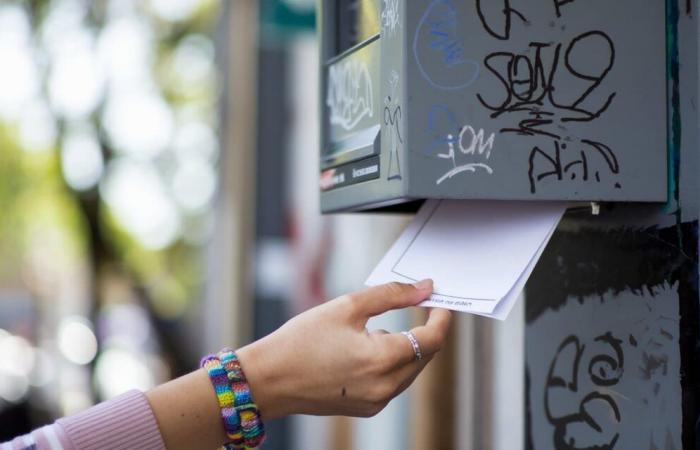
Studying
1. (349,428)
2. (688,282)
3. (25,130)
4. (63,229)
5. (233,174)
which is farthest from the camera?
(63,229)

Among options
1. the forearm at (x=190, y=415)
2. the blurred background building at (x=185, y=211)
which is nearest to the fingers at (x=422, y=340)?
the forearm at (x=190, y=415)

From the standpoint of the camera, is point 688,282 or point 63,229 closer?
point 688,282

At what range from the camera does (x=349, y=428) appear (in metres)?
4.31

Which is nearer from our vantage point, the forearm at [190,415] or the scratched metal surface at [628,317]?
the scratched metal surface at [628,317]

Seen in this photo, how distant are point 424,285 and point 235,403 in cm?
37

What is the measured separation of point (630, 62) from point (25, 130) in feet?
33.6

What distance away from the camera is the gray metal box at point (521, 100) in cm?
139

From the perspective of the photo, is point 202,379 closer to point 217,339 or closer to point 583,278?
point 583,278

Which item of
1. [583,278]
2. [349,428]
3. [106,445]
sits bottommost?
[349,428]

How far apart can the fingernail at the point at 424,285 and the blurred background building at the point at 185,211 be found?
27.9 inches

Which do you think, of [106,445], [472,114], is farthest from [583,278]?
[106,445]

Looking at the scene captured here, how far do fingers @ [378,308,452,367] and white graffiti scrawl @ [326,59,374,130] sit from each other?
0.35m

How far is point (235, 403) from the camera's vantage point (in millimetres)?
1584

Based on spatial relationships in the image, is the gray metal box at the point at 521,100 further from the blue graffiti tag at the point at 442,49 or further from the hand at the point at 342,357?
the hand at the point at 342,357
